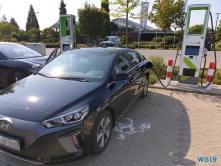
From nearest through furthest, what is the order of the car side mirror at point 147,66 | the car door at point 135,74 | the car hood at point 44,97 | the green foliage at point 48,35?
the car hood at point 44,97 → the car door at point 135,74 → the car side mirror at point 147,66 → the green foliage at point 48,35

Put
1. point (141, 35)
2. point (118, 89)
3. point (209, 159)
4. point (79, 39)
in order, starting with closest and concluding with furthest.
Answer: point (209, 159) → point (118, 89) → point (79, 39) → point (141, 35)

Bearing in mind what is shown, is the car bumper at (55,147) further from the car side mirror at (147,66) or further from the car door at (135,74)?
the car side mirror at (147,66)

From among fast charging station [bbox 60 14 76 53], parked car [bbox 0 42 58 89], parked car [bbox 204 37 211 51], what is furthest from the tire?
parked car [bbox 204 37 211 51]

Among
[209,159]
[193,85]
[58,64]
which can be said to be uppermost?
[58,64]

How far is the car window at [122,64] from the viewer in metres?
3.27

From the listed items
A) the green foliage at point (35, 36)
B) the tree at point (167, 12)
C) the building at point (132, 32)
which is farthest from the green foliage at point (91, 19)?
the green foliage at point (35, 36)

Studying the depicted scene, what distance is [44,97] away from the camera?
7.78 ft

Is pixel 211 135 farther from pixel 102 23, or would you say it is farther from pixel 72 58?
pixel 102 23

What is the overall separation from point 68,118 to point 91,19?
23747 mm

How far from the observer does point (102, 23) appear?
24484 mm

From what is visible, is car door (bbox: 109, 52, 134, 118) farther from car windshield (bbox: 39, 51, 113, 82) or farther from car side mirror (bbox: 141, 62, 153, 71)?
car side mirror (bbox: 141, 62, 153, 71)

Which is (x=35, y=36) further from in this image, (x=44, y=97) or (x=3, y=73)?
(x=44, y=97)

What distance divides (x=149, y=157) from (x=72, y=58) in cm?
229

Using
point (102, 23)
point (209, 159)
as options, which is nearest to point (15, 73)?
point (209, 159)
